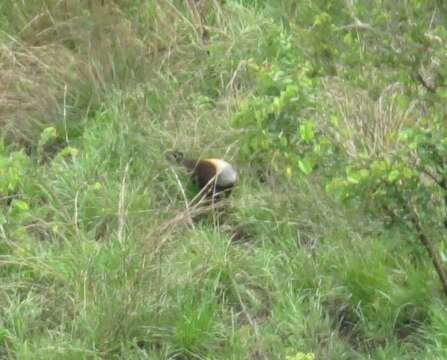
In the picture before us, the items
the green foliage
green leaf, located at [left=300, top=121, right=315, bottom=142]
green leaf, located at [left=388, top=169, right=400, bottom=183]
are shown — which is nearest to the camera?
green leaf, located at [left=388, top=169, right=400, bottom=183]

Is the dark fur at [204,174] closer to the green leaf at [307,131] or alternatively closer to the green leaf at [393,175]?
the green leaf at [307,131]

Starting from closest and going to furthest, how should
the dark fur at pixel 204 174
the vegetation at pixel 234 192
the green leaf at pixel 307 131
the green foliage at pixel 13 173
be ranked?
1. the green leaf at pixel 307 131
2. the vegetation at pixel 234 192
3. the green foliage at pixel 13 173
4. the dark fur at pixel 204 174

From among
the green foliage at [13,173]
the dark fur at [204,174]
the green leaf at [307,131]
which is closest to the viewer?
the green leaf at [307,131]

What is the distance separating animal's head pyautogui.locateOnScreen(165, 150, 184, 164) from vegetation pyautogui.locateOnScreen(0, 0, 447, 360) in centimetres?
7

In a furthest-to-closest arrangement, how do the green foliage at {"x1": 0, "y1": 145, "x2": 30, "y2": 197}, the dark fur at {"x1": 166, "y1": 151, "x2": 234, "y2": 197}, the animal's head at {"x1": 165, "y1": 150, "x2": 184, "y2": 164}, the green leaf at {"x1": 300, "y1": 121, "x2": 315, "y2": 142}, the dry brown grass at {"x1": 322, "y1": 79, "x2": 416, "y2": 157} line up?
1. the animal's head at {"x1": 165, "y1": 150, "x2": 184, "y2": 164}
2. the dark fur at {"x1": 166, "y1": 151, "x2": 234, "y2": 197}
3. the green foliage at {"x1": 0, "y1": 145, "x2": 30, "y2": 197}
4. the dry brown grass at {"x1": 322, "y1": 79, "x2": 416, "y2": 157}
5. the green leaf at {"x1": 300, "y1": 121, "x2": 315, "y2": 142}

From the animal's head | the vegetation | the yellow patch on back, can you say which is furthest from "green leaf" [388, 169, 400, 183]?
the animal's head

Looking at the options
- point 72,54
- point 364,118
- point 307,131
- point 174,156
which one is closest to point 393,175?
point 307,131

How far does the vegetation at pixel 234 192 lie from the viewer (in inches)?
174

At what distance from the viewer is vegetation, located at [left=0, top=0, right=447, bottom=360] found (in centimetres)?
442

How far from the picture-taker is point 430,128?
4.31 m

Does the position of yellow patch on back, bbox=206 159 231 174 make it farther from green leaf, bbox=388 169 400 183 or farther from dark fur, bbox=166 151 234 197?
green leaf, bbox=388 169 400 183

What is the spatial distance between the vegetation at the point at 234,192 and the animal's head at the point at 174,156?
7cm

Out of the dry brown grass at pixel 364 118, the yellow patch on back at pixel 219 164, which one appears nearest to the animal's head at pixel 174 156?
the yellow patch on back at pixel 219 164

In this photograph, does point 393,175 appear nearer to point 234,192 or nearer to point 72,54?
point 234,192
